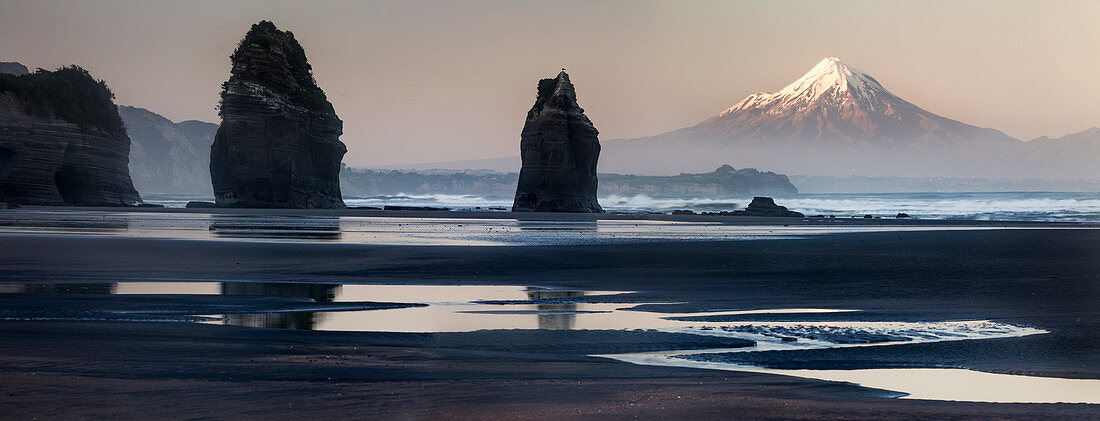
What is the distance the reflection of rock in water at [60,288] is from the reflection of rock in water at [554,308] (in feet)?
19.9

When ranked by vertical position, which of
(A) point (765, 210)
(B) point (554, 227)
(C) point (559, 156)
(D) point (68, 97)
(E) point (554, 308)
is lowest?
(E) point (554, 308)

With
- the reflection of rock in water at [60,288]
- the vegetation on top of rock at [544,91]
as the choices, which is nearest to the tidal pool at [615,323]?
the reflection of rock in water at [60,288]

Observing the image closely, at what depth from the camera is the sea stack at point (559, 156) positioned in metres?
76.1

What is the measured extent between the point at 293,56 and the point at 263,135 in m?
9.81

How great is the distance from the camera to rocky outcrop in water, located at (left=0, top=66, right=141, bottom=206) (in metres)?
63.4

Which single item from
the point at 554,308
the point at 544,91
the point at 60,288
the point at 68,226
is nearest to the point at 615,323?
the point at 554,308

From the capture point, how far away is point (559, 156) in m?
76.2

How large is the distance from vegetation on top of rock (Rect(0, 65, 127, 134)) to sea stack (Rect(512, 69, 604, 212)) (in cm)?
3621

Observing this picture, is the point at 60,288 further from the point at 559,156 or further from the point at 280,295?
the point at 559,156

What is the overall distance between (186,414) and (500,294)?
8004mm

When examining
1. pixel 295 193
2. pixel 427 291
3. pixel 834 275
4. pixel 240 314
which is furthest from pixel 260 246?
pixel 295 193

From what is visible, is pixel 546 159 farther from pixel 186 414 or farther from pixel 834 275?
pixel 186 414

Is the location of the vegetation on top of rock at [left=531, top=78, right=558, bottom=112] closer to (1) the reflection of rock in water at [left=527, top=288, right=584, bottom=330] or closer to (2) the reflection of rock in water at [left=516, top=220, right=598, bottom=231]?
(2) the reflection of rock in water at [left=516, top=220, right=598, bottom=231]

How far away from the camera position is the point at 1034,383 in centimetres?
643
